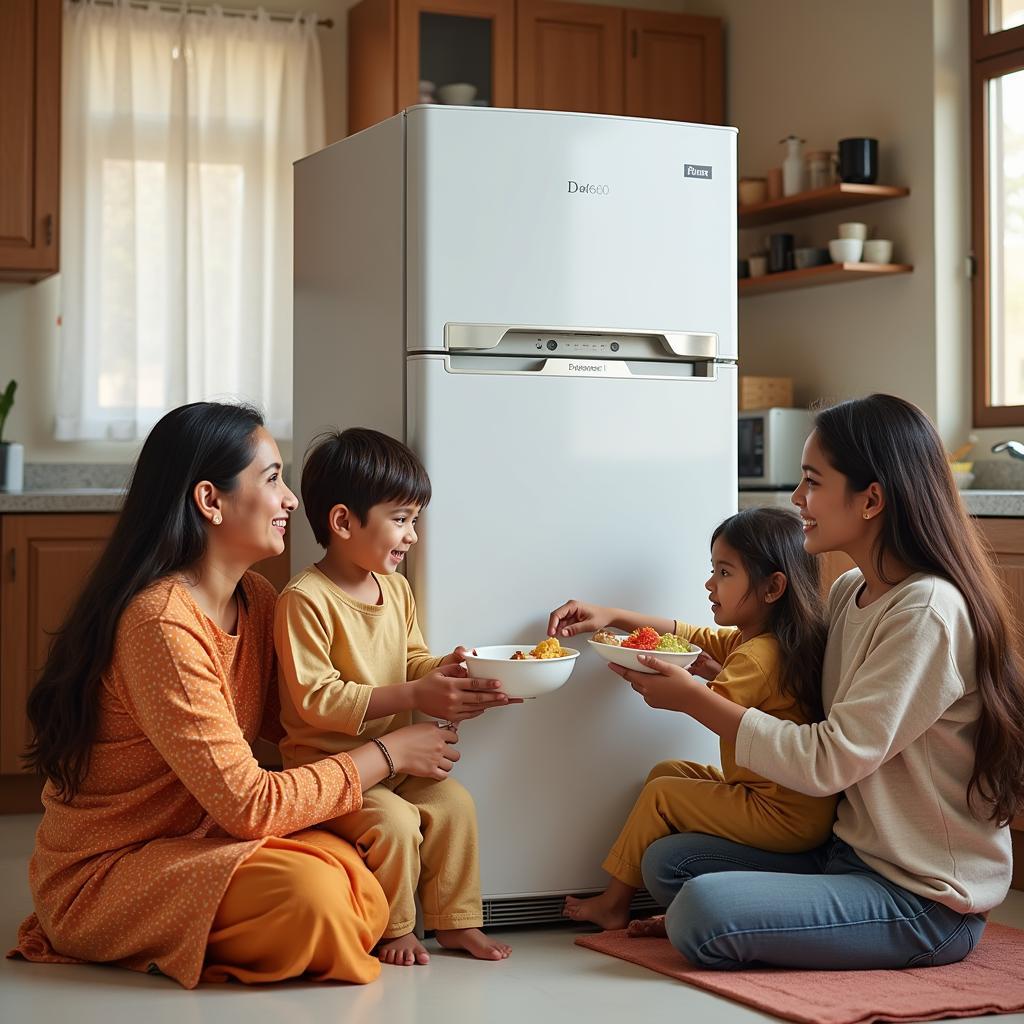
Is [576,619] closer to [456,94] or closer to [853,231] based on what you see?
[853,231]

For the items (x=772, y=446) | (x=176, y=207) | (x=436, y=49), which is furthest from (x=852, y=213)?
(x=176, y=207)

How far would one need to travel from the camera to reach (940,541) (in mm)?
2061

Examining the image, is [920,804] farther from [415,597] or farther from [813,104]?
[813,104]

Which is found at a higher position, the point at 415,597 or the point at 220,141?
the point at 220,141

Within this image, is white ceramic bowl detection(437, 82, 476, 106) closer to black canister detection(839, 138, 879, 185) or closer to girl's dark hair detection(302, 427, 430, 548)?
black canister detection(839, 138, 879, 185)

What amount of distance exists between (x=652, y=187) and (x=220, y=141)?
236cm

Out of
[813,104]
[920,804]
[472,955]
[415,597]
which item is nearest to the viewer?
[920,804]

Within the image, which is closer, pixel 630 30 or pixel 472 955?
pixel 472 955

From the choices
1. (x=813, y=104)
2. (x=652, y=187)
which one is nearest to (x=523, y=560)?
(x=652, y=187)

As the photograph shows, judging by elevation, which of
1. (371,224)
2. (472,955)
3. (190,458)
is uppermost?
(371,224)

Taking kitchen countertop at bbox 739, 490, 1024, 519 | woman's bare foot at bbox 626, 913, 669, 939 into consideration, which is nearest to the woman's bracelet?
woman's bare foot at bbox 626, 913, 669, 939

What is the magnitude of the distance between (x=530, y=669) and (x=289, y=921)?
50 cm

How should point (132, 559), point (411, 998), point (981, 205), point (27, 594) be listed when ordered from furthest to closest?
1. point (981, 205)
2. point (27, 594)
3. point (132, 559)
4. point (411, 998)

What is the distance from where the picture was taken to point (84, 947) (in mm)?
2049
